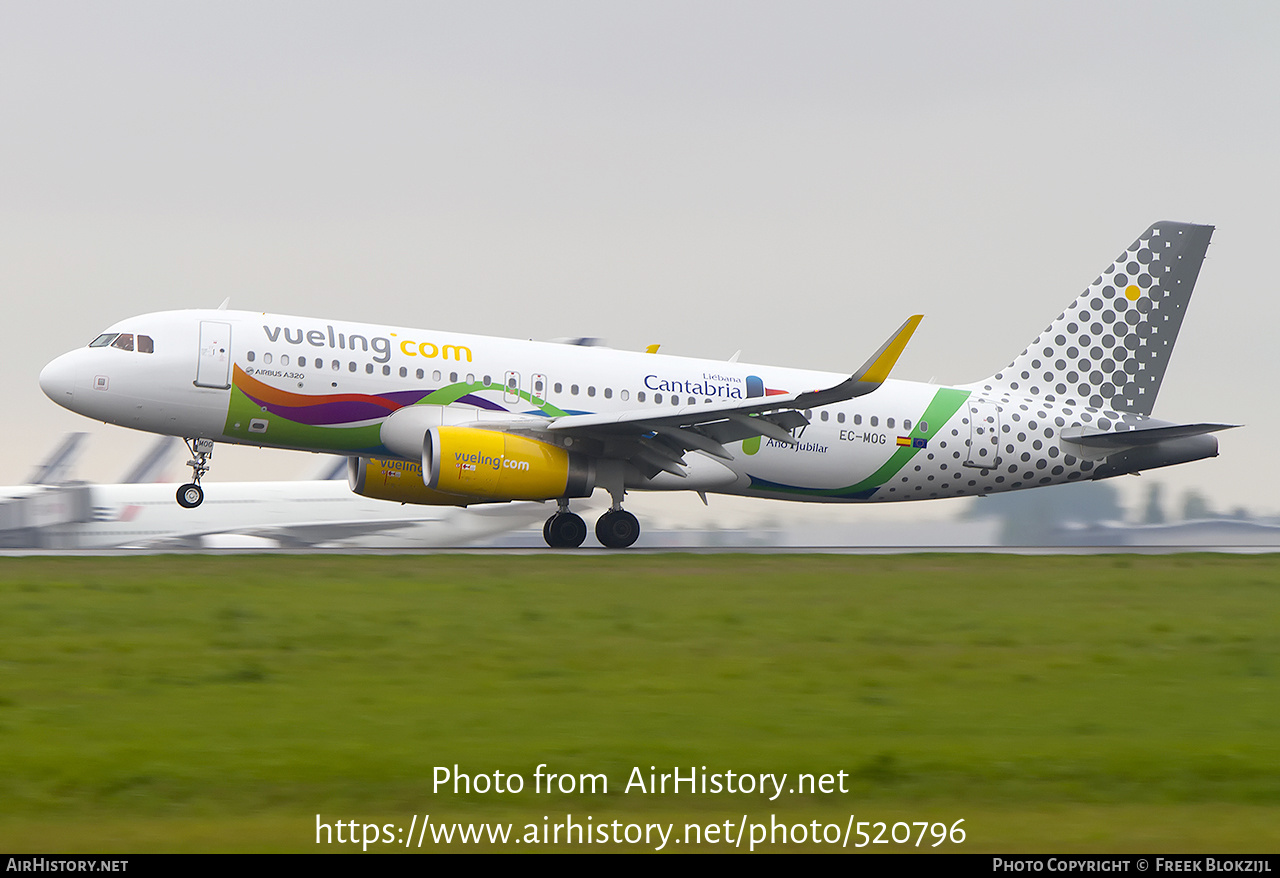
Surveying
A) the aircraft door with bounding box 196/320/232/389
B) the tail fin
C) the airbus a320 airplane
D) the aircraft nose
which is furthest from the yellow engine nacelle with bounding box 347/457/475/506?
the tail fin

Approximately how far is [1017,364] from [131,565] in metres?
17.8

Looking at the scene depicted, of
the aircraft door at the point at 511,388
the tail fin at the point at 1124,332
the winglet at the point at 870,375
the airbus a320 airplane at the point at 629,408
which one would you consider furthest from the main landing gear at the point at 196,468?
the tail fin at the point at 1124,332

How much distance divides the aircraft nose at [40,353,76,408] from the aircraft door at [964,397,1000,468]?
53.7 ft

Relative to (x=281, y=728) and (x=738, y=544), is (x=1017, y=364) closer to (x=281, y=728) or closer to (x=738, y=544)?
(x=738, y=544)

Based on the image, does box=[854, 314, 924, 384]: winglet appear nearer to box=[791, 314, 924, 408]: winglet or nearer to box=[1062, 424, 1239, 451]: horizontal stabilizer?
box=[791, 314, 924, 408]: winglet

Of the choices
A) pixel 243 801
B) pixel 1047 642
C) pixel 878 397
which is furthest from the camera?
pixel 878 397

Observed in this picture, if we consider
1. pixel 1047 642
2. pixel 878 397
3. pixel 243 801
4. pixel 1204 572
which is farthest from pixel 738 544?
pixel 243 801

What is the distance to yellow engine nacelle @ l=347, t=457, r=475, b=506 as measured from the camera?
993 inches

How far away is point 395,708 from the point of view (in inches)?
403

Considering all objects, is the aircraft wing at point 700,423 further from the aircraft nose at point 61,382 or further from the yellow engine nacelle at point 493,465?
the aircraft nose at point 61,382

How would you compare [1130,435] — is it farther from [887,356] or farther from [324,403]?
[324,403]

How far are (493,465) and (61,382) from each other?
7.25 m

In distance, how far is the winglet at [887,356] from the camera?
74.7 feet
